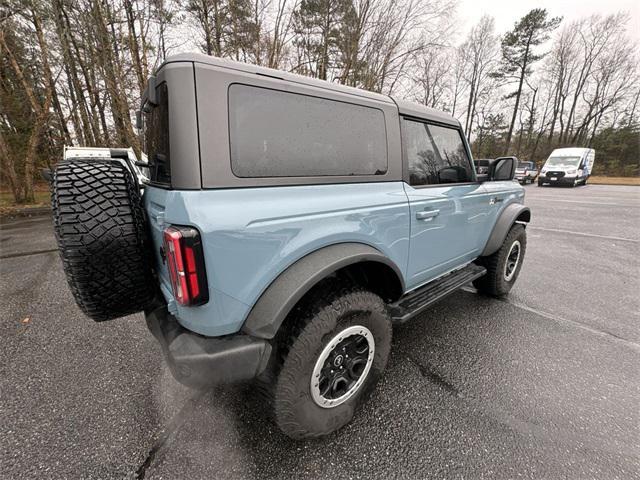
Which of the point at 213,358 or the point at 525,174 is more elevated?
the point at 525,174

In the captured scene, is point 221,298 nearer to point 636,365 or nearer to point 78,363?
point 78,363

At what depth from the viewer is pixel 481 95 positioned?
30219mm

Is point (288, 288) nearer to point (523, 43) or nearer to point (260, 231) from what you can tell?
point (260, 231)

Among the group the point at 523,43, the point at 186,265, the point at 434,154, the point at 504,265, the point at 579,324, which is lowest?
the point at 579,324

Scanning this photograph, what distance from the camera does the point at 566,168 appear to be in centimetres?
1744

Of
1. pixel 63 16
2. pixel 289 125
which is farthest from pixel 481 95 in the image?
pixel 289 125

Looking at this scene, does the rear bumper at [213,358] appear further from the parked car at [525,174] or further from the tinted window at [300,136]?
the parked car at [525,174]

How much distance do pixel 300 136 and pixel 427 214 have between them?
110 cm

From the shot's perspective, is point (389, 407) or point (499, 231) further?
point (499, 231)

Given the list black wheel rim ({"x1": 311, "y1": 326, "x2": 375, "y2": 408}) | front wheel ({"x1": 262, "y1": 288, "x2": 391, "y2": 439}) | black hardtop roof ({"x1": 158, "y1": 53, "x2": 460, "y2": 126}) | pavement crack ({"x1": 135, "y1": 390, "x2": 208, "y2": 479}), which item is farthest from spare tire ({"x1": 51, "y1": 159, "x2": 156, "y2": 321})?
black wheel rim ({"x1": 311, "y1": 326, "x2": 375, "y2": 408})

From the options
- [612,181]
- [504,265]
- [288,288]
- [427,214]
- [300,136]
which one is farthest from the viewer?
[612,181]

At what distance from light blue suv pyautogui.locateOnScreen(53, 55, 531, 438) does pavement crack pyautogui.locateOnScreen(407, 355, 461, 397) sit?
52 centimetres

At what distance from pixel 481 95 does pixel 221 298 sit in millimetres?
38154

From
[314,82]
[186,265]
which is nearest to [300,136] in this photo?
[314,82]
